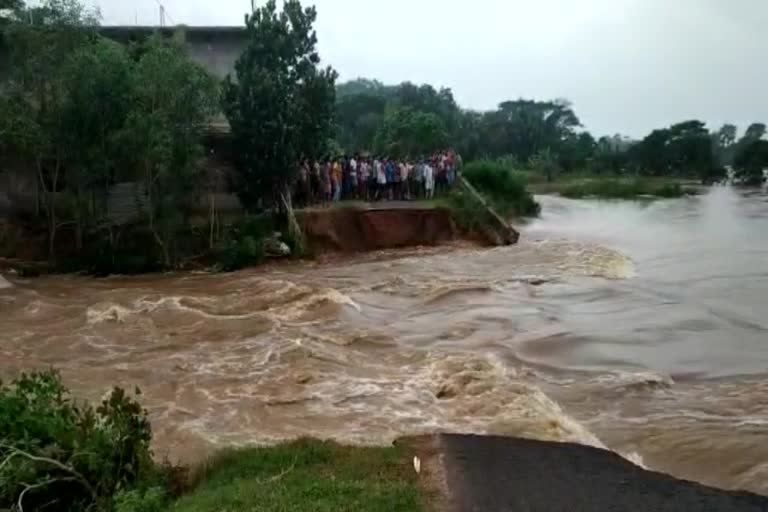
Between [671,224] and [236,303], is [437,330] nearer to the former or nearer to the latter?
[236,303]

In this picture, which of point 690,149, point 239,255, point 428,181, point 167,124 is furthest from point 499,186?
point 690,149

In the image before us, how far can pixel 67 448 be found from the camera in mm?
6379

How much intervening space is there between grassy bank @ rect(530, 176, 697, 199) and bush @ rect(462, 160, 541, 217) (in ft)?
53.2

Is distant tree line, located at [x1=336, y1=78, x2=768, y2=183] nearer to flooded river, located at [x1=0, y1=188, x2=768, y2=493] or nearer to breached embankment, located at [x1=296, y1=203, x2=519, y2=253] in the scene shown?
breached embankment, located at [x1=296, y1=203, x2=519, y2=253]

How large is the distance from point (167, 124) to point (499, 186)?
1537 centimetres

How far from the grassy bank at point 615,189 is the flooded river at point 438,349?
25.4 meters

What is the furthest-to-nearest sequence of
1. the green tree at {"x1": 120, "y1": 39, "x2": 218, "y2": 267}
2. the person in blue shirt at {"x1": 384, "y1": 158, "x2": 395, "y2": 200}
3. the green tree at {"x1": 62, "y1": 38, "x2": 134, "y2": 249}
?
the person in blue shirt at {"x1": 384, "y1": 158, "x2": 395, "y2": 200} → the green tree at {"x1": 62, "y1": 38, "x2": 134, "y2": 249} → the green tree at {"x1": 120, "y1": 39, "x2": 218, "y2": 267}

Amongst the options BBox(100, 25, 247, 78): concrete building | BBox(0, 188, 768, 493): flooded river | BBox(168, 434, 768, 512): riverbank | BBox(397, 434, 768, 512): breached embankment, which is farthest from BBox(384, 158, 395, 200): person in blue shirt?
BBox(397, 434, 768, 512): breached embankment

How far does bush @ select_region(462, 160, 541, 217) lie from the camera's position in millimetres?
29797

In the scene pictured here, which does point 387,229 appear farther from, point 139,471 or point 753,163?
point 753,163

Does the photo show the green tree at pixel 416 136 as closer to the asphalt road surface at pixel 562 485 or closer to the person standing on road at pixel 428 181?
the person standing on road at pixel 428 181

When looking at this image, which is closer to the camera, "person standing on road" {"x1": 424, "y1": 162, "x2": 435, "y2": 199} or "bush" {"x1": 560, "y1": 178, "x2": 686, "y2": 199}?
"person standing on road" {"x1": 424, "y1": 162, "x2": 435, "y2": 199}

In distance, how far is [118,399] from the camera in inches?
259

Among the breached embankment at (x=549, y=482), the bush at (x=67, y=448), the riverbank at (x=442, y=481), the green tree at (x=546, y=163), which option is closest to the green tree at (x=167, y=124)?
the bush at (x=67, y=448)
